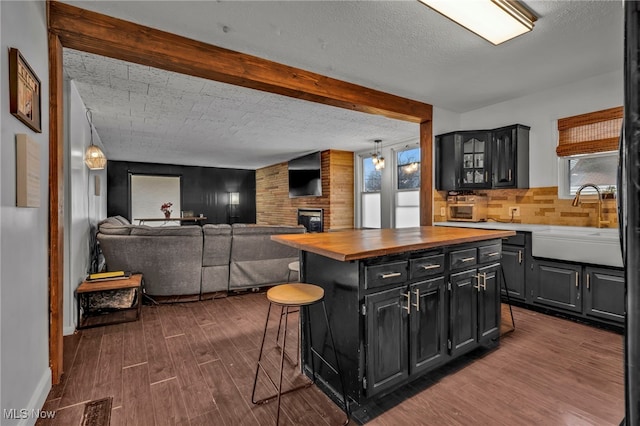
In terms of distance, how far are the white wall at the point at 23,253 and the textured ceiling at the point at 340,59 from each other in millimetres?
684

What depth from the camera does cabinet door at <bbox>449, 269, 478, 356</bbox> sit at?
2312 millimetres

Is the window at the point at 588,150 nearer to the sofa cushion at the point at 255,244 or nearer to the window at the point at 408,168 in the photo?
the window at the point at 408,168

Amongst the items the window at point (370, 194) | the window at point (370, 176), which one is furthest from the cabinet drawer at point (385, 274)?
the window at point (370, 176)

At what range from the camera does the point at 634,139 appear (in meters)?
0.51

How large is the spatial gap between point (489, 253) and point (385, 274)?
124 centimetres

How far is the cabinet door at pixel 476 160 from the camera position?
4.33 m

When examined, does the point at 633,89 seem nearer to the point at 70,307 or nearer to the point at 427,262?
the point at 427,262

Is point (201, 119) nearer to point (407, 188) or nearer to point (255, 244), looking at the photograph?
point (255, 244)

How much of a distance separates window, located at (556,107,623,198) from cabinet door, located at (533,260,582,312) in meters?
1.07

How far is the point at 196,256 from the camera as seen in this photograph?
4.09 meters

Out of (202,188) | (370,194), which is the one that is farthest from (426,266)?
(202,188)

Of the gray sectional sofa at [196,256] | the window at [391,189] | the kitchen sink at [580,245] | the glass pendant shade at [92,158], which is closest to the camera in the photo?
the kitchen sink at [580,245]

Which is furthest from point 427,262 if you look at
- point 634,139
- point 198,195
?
point 198,195

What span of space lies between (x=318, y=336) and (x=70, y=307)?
254 centimetres
